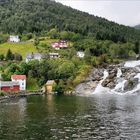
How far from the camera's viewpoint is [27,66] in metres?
172

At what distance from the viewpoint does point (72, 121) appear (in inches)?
3157

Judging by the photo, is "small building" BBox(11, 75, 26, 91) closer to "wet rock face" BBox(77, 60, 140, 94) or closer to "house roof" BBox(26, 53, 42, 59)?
"wet rock face" BBox(77, 60, 140, 94)

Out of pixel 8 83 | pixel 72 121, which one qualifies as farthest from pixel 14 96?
pixel 72 121

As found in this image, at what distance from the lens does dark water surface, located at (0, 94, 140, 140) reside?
66.1 m

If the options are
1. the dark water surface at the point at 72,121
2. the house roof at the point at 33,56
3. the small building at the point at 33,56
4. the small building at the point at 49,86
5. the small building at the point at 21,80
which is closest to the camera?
the dark water surface at the point at 72,121

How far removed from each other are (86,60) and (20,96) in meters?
49.9

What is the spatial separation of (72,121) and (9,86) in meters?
79.3

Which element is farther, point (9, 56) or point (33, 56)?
point (9, 56)

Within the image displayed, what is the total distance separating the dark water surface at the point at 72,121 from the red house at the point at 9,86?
1844 inches

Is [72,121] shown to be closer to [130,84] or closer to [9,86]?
[130,84]

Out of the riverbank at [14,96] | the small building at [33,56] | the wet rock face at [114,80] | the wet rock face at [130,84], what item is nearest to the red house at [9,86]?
the riverbank at [14,96]

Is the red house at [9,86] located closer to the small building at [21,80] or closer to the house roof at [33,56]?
the small building at [21,80]

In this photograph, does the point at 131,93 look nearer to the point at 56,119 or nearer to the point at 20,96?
the point at 20,96

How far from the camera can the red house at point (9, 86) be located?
15294 cm
